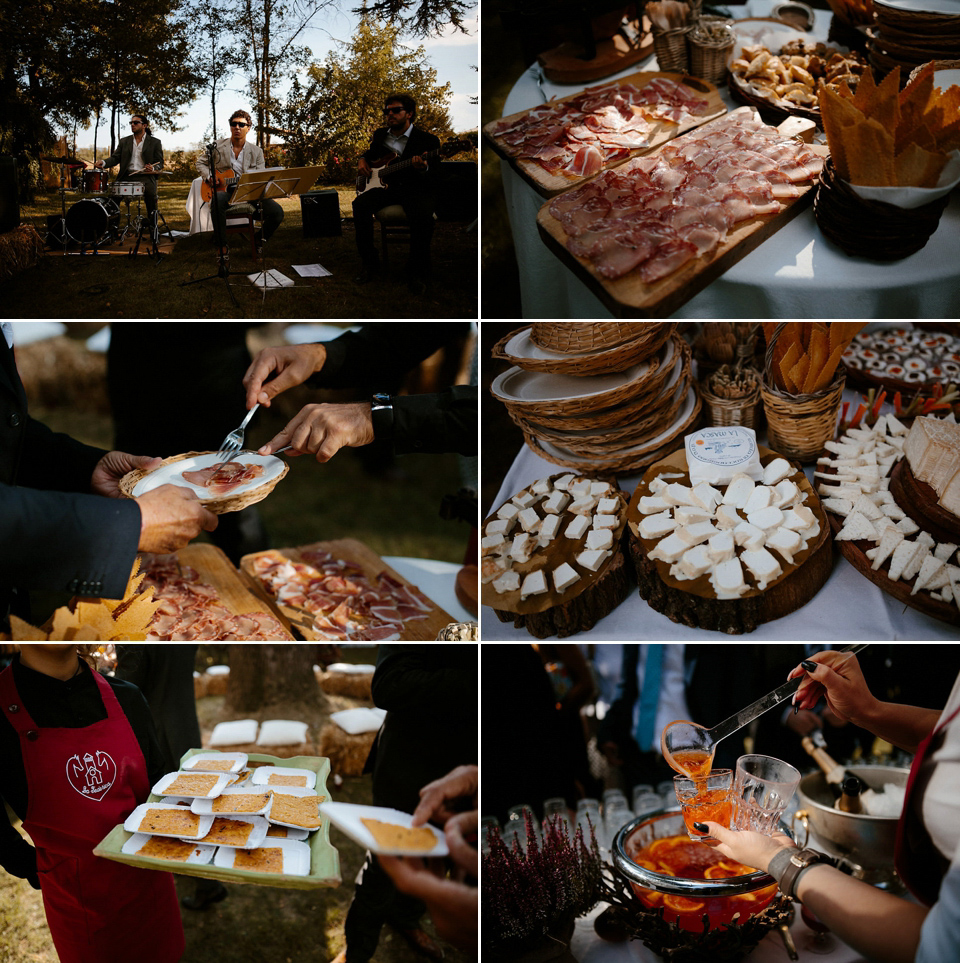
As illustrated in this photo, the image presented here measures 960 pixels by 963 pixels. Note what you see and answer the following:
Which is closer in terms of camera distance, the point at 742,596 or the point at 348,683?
the point at 742,596

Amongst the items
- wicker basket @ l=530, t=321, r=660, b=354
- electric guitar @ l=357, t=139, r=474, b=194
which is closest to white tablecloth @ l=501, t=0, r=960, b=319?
wicker basket @ l=530, t=321, r=660, b=354

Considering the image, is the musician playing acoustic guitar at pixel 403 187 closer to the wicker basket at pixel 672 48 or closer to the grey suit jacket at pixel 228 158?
the grey suit jacket at pixel 228 158

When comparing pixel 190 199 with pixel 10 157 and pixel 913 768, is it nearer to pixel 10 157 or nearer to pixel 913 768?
pixel 10 157

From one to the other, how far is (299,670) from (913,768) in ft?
6.32

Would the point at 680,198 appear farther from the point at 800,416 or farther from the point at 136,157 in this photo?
the point at 136,157

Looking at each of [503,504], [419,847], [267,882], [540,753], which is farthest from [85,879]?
[503,504]

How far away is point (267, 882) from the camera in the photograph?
4.98ft

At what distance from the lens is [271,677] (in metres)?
2.46

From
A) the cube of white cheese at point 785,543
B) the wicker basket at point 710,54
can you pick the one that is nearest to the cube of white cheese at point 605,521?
the cube of white cheese at point 785,543

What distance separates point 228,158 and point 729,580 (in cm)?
168

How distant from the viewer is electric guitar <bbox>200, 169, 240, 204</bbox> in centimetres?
185

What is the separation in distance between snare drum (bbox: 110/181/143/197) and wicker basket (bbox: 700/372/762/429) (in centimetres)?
166

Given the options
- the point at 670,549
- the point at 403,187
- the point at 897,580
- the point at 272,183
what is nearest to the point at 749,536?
the point at 670,549

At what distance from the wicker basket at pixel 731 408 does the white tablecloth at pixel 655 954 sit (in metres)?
1.24
